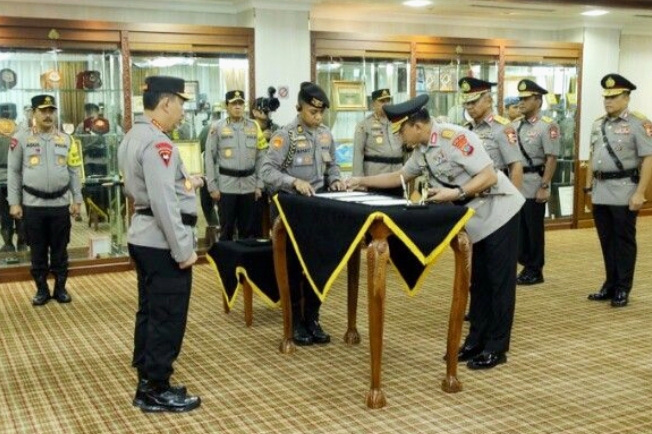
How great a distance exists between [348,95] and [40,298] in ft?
13.4

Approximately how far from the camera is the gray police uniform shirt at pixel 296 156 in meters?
4.82

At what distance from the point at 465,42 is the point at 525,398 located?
5902 mm

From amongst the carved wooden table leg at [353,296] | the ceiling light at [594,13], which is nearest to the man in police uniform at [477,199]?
the carved wooden table leg at [353,296]

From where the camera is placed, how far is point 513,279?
4191 millimetres

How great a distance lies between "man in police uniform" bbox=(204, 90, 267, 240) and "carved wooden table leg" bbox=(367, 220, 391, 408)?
3.36m

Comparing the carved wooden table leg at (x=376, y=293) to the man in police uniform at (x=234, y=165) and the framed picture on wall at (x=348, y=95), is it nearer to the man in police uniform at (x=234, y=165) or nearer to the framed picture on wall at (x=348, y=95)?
the man in police uniform at (x=234, y=165)

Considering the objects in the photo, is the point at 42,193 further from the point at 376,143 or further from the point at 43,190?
the point at 376,143

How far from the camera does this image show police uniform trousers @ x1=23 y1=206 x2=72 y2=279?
591 cm

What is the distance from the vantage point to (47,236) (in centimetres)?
603

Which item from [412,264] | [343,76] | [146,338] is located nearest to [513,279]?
[412,264]

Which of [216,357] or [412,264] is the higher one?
[412,264]

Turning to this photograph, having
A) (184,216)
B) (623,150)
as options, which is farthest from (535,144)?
(184,216)

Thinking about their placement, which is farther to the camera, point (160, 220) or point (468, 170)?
point (468, 170)

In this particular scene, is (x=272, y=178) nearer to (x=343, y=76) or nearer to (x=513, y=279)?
(x=513, y=279)
